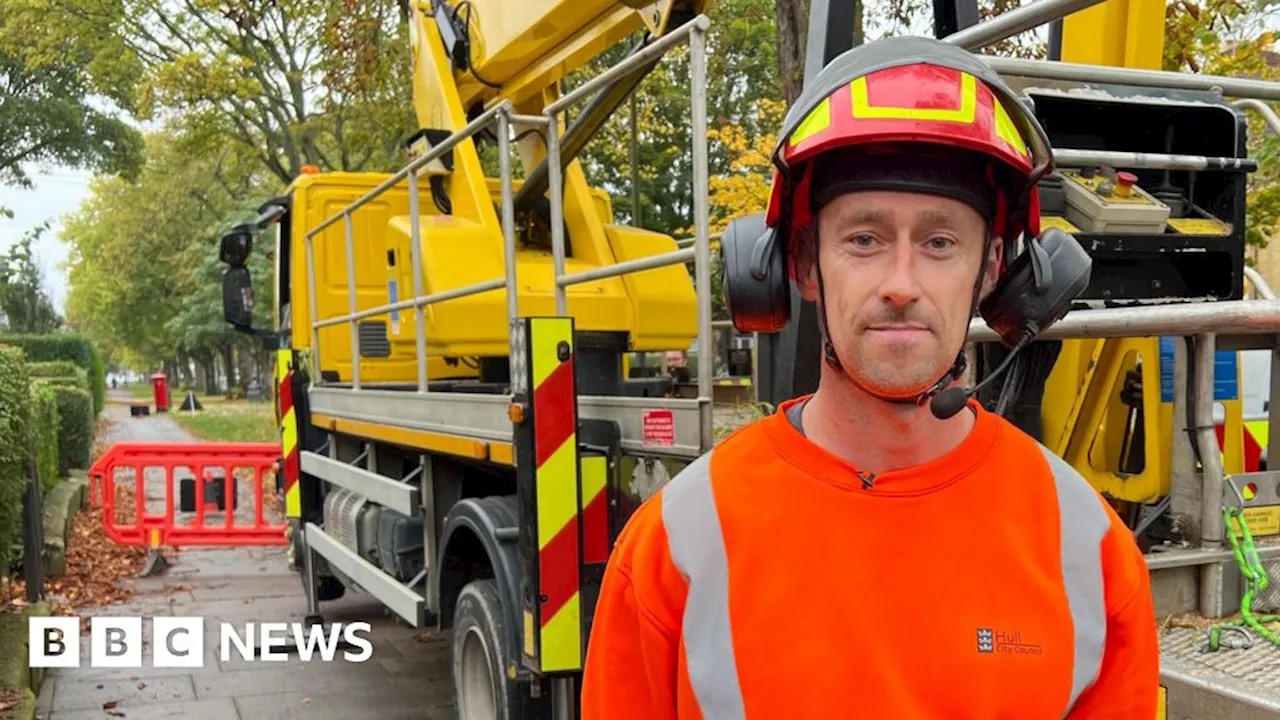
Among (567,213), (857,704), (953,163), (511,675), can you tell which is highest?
(567,213)

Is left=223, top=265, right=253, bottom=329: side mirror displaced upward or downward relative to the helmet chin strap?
upward

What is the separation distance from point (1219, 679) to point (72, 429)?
43.9 ft

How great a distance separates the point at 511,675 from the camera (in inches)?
146

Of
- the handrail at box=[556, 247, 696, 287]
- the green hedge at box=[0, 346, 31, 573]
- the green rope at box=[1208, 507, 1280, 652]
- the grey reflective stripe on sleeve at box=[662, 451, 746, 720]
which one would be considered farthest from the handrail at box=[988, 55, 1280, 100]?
the green hedge at box=[0, 346, 31, 573]

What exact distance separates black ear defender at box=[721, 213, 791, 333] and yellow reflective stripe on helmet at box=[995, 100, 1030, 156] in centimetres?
33

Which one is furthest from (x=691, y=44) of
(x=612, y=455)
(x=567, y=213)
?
(x=567, y=213)

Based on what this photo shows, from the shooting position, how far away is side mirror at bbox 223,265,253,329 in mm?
7508

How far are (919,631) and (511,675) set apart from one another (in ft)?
8.53

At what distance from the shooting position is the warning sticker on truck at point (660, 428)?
324cm

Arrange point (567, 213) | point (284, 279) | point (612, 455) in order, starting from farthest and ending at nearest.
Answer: point (284, 279) → point (567, 213) → point (612, 455)

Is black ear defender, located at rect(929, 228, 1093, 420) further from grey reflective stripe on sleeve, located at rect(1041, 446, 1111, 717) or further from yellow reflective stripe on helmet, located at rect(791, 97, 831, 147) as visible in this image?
yellow reflective stripe on helmet, located at rect(791, 97, 831, 147)

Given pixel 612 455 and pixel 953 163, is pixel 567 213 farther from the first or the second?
pixel 953 163

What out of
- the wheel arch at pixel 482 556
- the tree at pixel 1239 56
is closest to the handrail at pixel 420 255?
the wheel arch at pixel 482 556

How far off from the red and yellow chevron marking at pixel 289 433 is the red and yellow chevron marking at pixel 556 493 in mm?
4041
